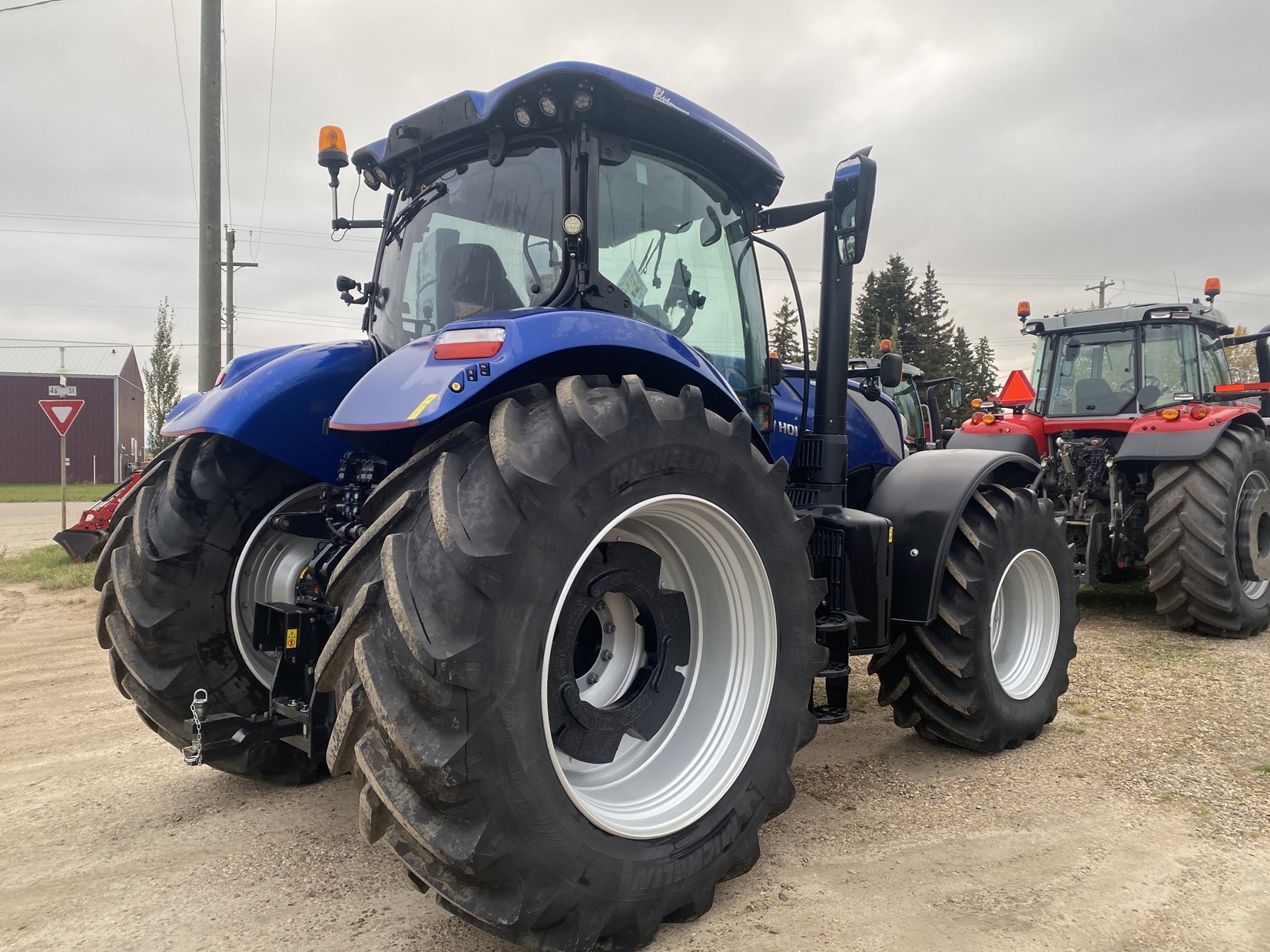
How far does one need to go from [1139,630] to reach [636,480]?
19.2 ft

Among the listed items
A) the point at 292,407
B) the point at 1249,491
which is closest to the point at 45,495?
the point at 292,407

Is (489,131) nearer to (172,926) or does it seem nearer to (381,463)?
(381,463)

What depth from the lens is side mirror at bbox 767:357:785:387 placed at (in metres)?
3.60

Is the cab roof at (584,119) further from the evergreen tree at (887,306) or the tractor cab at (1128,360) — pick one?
the evergreen tree at (887,306)

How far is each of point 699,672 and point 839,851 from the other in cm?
79

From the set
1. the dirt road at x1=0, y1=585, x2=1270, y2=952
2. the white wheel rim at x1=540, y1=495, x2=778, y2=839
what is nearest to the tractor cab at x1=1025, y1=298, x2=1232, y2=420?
the dirt road at x1=0, y1=585, x2=1270, y2=952

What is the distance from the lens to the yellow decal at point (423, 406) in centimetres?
205

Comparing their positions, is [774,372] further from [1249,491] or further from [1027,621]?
[1249,491]

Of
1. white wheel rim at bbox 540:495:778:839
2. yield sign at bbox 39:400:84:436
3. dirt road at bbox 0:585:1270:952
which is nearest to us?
dirt road at bbox 0:585:1270:952

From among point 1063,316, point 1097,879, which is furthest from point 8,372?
point 1097,879

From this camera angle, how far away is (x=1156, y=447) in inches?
252

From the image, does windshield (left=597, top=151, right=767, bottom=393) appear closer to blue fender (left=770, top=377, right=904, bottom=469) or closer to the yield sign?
blue fender (left=770, top=377, right=904, bottom=469)

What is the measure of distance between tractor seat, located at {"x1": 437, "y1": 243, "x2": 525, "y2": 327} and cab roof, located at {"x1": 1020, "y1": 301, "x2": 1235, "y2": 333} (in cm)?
688

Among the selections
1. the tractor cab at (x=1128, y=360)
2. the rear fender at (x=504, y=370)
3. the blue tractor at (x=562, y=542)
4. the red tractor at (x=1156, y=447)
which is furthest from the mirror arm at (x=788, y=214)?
the tractor cab at (x=1128, y=360)
